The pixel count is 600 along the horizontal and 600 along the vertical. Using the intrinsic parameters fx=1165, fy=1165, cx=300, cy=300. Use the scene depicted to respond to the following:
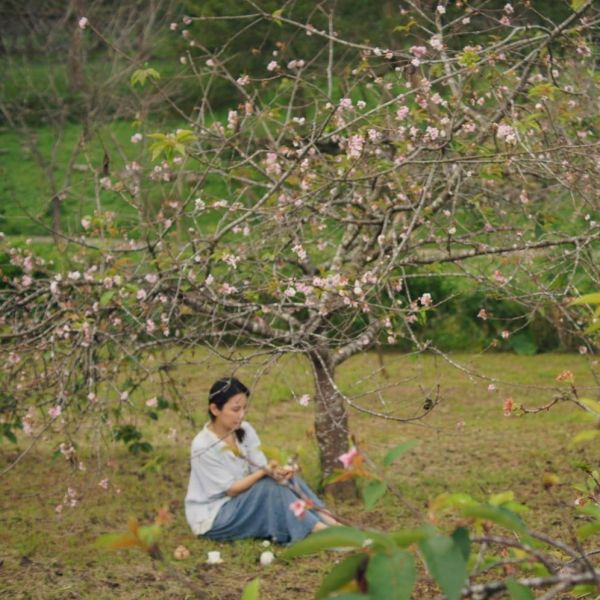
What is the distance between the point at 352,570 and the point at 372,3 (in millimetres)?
11222

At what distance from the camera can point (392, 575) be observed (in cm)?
A: 153

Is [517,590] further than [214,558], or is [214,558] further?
[214,558]

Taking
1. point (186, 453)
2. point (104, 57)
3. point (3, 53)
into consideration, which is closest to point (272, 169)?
point (186, 453)

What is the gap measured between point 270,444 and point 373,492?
235 inches

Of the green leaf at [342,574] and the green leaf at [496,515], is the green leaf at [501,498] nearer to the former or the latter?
the green leaf at [496,515]

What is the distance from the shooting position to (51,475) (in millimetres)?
7211

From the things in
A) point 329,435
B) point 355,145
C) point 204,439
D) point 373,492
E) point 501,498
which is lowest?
point 329,435

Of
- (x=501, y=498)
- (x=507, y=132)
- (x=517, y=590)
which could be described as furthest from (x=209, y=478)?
(x=517, y=590)

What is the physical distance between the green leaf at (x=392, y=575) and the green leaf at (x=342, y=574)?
0.10ft

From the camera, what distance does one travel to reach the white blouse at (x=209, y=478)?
18.9 ft

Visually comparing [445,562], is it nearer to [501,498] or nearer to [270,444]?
[501,498]

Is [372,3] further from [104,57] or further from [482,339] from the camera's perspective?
[104,57]

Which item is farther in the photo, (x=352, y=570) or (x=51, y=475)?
(x=51, y=475)

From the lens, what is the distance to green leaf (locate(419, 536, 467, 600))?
60.1 inches
